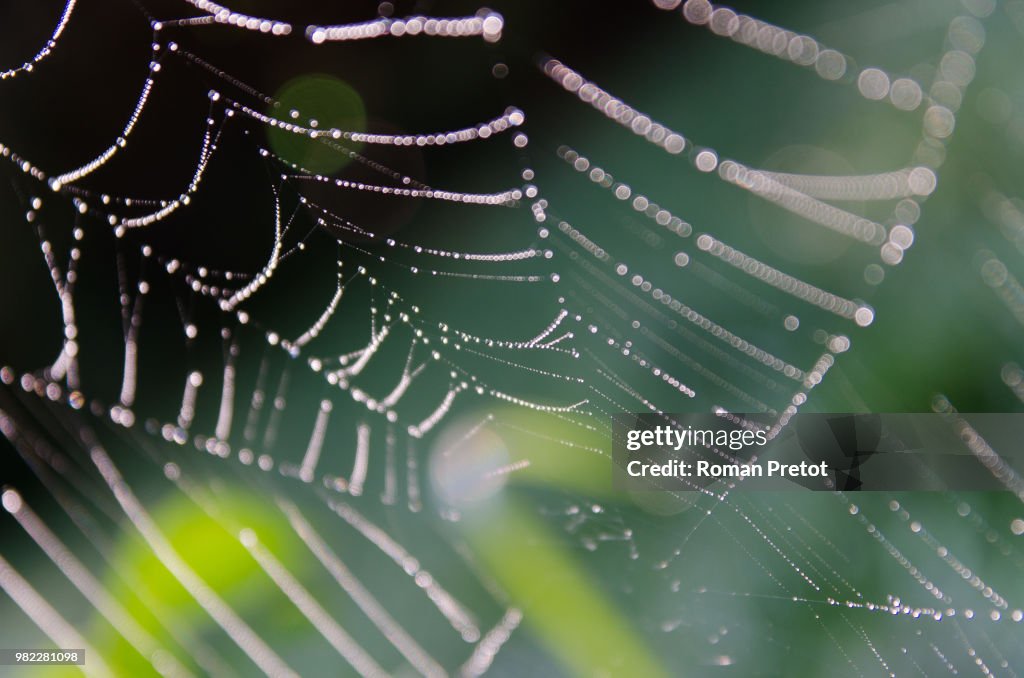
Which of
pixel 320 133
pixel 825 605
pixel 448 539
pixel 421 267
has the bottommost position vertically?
pixel 825 605

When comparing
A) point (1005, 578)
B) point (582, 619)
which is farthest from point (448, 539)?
point (1005, 578)

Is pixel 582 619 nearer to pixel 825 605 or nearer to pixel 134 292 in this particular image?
pixel 825 605

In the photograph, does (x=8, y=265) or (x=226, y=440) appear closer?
(x=8, y=265)

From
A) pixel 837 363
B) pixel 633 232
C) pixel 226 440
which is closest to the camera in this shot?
pixel 837 363

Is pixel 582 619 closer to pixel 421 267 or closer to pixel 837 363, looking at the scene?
pixel 837 363

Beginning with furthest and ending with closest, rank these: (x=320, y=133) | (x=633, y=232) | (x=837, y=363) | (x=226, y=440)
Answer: (x=226, y=440), (x=633, y=232), (x=837, y=363), (x=320, y=133)

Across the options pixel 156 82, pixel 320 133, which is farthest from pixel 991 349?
pixel 156 82

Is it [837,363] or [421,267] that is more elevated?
[421,267]
